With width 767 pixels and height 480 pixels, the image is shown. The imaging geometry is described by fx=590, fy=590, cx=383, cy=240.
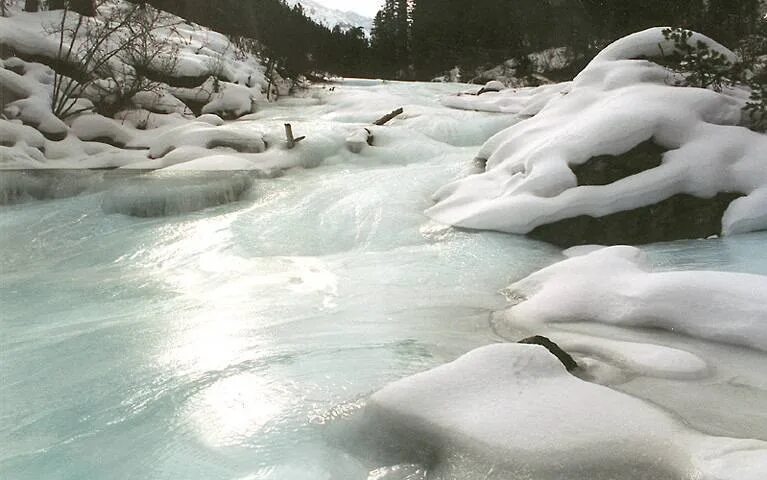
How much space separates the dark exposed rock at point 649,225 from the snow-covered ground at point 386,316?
137 mm

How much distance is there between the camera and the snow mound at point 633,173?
16.0 feet

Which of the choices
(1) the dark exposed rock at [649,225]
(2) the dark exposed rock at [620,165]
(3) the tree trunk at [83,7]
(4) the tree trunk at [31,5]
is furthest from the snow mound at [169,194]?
(4) the tree trunk at [31,5]

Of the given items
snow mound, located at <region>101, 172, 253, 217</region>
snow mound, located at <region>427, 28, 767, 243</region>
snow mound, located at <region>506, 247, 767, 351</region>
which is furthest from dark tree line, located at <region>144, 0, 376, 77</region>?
snow mound, located at <region>506, 247, 767, 351</region>

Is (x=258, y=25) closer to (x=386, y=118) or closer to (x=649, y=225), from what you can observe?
(x=386, y=118)

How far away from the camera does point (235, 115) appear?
→ 12016 mm

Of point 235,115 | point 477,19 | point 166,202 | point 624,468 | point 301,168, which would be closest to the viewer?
point 624,468

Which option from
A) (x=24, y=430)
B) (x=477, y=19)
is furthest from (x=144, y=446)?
(x=477, y=19)

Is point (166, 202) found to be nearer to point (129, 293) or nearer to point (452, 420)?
point (129, 293)

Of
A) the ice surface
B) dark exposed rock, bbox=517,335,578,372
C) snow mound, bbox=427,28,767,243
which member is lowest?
the ice surface

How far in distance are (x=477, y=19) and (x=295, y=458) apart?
3509cm

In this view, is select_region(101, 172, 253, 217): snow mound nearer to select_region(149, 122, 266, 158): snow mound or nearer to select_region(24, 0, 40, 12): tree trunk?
select_region(149, 122, 266, 158): snow mound

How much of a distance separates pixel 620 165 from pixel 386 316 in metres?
2.88

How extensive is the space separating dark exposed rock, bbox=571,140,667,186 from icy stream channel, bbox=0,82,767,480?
0.83 meters

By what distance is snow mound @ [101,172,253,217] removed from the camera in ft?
20.3
